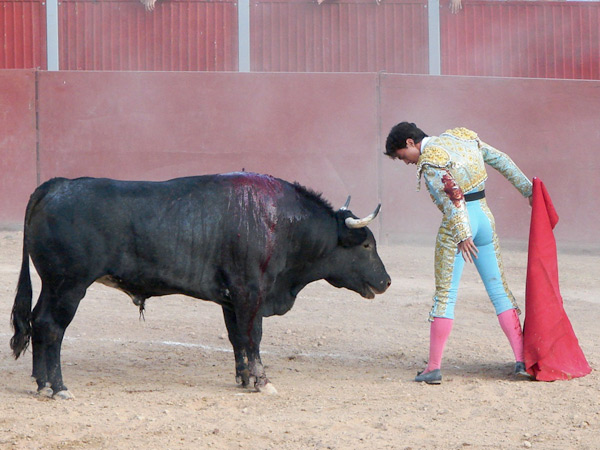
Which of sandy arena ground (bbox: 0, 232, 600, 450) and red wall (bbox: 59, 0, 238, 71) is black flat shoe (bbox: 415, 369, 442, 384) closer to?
sandy arena ground (bbox: 0, 232, 600, 450)

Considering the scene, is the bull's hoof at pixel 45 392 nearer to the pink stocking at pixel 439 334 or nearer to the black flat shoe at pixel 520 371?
the pink stocking at pixel 439 334

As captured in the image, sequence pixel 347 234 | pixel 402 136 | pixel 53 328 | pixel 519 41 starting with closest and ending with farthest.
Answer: pixel 53 328 < pixel 402 136 < pixel 347 234 < pixel 519 41

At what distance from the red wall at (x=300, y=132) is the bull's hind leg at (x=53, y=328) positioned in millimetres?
6355

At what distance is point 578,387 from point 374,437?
4.60 ft

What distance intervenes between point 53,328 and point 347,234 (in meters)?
1.69

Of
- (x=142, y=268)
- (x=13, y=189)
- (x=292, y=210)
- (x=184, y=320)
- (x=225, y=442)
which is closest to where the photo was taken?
(x=225, y=442)

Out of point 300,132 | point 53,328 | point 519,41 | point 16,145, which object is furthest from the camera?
point 519,41

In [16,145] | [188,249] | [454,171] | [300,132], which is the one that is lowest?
[188,249]

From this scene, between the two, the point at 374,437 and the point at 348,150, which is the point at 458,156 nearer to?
the point at 374,437

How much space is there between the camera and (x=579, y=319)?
700 cm

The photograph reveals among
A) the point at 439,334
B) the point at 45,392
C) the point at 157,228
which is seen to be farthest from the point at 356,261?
the point at 45,392

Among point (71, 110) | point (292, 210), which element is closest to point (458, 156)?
Answer: point (292, 210)

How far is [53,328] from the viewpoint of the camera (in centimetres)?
452

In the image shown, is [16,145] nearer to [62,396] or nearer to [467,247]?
[62,396]
